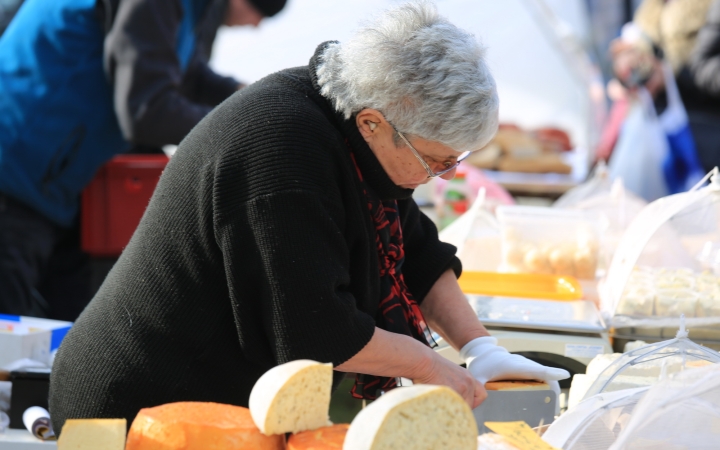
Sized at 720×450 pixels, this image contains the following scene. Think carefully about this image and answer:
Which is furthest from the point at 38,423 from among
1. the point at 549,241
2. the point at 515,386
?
the point at 549,241

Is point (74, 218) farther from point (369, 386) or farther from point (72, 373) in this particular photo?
point (369, 386)

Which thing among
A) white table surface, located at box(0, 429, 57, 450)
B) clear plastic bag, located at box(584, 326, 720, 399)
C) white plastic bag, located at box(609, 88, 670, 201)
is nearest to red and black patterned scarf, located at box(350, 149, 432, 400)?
clear plastic bag, located at box(584, 326, 720, 399)

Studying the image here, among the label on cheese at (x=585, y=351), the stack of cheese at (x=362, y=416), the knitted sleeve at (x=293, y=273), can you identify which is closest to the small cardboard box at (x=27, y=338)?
the knitted sleeve at (x=293, y=273)

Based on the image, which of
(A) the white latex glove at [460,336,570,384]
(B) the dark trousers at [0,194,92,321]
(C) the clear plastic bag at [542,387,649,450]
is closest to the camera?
(C) the clear plastic bag at [542,387,649,450]

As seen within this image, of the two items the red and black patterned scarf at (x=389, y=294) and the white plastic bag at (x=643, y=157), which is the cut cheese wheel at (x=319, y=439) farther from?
the white plastic bag at (x=643, y=157)

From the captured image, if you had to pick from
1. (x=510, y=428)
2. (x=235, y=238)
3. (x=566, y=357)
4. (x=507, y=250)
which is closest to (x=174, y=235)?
(x=235, y=238)

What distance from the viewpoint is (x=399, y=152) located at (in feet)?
4.50

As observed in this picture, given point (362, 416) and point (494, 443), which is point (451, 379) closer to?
point (494, 443)

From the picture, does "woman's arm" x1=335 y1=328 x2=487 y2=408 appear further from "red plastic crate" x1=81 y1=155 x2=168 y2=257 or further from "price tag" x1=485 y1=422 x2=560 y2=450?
"red plastic crate" x1=81 y1=155 x2=168 y2=257

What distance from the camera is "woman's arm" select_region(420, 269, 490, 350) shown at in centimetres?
166

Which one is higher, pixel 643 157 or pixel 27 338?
pixel 27 338

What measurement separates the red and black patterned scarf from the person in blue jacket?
3.93 ft

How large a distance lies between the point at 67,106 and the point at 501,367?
164 centimetres

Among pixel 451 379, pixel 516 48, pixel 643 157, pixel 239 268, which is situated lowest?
pixel 643 157
